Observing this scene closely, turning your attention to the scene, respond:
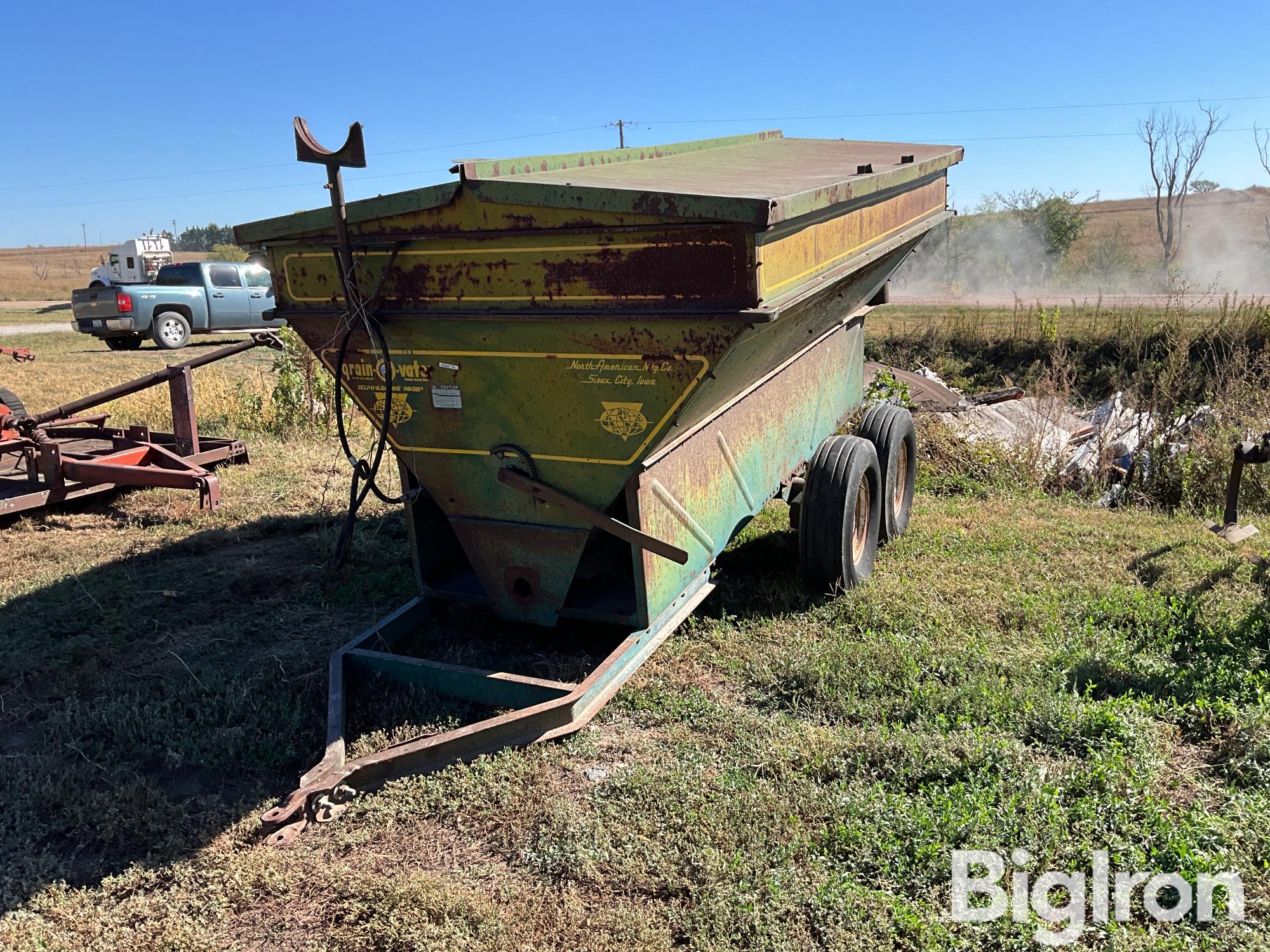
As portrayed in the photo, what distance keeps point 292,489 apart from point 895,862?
19.5 ft

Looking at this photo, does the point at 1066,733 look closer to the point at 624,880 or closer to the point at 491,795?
the point at 624,880

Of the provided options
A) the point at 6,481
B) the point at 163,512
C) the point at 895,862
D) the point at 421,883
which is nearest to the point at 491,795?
the point at 421,883

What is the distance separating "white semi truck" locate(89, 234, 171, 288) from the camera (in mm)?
20453

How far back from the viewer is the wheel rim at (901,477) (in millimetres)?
6143

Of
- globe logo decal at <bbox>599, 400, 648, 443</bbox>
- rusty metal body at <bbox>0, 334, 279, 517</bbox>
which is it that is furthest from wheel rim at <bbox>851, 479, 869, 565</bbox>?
rusty metal body at <bbox>0, 334, 279, 517</bbox>

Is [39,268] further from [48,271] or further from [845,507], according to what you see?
[845,507]

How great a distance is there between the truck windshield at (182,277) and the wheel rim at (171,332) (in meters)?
0.85

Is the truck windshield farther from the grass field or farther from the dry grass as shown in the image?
the dry grass

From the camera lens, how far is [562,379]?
12.0 feet

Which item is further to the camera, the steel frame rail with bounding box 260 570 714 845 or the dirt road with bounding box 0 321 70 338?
the dirt road with bounding box 0 321 70 338

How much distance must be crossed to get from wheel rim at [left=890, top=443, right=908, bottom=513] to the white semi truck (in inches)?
626

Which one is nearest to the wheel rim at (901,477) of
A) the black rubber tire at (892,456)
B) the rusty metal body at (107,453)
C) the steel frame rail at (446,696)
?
the black rubber tire at (892,456)

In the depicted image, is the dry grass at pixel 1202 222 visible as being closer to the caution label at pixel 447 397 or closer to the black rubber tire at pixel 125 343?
the black rubber tire at pixel 125 343

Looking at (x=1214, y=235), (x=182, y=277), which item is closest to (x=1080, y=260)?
(x=1214, y=235)
